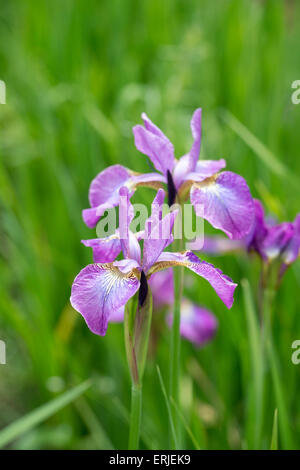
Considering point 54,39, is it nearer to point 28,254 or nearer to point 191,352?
point 28,254

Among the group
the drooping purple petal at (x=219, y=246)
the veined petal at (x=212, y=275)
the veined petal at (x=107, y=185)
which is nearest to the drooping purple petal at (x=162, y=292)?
the drooping purple petal at (x=219, y=246)

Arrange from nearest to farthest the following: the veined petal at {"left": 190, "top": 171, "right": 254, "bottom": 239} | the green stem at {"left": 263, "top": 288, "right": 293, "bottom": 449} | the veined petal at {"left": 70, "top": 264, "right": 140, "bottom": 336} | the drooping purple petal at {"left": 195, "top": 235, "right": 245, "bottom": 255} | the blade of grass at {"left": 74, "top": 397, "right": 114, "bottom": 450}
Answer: the veined petal at {"left": 70, "top": 264, "right": 140, "bottom": 336} → the veined petal at {"left": 190, "top": 171, "right": 254, "bottom": 239} → the green stem at {"left": 263, "top": 288, "right": 293, "bottom": 449} → the blade of grass at {"left": 74, "top": 397, "right": 114, "bottom": 450} → the drooping purple petal at {"left": 195, "top": 235, "right": 245, "bottom": 255}

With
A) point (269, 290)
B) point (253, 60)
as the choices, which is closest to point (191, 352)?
point (269, 290)

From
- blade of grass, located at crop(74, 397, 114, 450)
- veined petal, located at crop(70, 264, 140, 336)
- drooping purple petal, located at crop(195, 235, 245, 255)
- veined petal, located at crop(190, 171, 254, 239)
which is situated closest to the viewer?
veined petal, located at crop(70, 264, 140, 336)

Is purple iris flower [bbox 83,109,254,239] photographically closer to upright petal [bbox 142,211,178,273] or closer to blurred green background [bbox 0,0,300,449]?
upright petal [bbox 142,211,178,273]

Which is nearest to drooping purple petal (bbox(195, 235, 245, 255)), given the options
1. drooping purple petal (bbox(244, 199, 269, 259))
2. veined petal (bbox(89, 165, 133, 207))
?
drooping purple petal (bbox(244, 199, 269, 259))

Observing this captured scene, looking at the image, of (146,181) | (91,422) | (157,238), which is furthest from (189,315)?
(157,238)

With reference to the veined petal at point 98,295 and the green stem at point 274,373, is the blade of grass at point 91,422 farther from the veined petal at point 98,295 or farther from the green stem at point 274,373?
the veined petal at point 98,295
